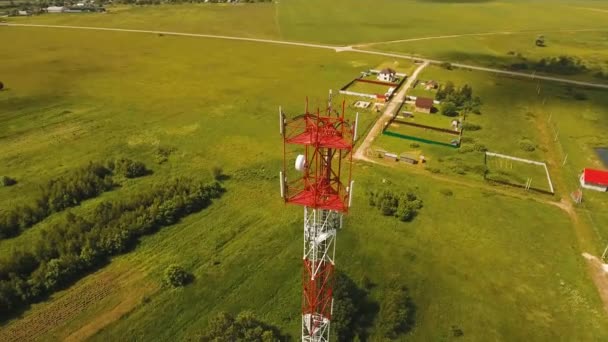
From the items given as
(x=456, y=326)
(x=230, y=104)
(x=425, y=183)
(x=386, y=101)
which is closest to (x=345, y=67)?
(x=386, y=101)

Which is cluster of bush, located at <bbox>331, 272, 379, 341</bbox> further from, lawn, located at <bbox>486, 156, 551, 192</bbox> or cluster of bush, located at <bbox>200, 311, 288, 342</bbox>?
lawn, located at <bbox>486, 156, 551, 192</bbox>

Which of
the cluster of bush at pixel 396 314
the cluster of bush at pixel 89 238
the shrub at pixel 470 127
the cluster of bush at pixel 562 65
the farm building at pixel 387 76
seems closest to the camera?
the cluster of bush at pixel 396 314

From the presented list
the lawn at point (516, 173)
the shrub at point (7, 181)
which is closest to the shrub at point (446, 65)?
the lawn at point (516, 173)

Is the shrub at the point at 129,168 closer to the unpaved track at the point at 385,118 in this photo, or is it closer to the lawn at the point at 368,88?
the unpaved track at the point at 385,118

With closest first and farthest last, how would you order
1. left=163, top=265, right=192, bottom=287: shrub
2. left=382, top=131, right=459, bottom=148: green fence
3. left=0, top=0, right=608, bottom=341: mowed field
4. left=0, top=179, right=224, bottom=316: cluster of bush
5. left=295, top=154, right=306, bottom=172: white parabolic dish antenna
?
1. left=295, top=154, right=306, bottom=172: white parabolic dish antenna
2. left=0, top=0, right=608, bottom=341: mowed field
3. left=0, top=179, right=224, bottom=316: cluster of bush
4. left=163, top=265, right=192, bottom=287: shrub
5. left=382, top=131, right=459, bottom=148: green fence

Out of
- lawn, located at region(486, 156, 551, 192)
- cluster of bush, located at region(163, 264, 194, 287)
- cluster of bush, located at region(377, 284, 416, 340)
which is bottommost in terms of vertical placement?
cluster of bush, located at region(377, 284, 416, 340)

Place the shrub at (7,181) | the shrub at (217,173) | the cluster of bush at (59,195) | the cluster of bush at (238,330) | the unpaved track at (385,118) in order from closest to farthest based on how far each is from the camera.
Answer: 1. the cluster of bush at (238,330)
2. the cluster of bush at (59,195)
3. the shrub at (7,181)
4. the shrub at (217,173)
5. the unpaved track at (385,118)

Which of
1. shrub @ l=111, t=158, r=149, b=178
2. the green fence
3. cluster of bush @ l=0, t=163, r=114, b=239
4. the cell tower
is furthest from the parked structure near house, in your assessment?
the cell tower
